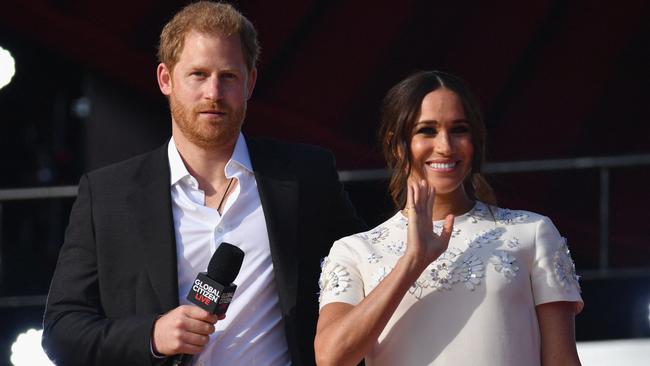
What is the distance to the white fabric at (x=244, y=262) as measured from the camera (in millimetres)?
2416

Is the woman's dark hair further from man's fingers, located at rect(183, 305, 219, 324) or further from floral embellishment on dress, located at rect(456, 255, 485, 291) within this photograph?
man's fingers, located at rect(183, 305, 219, 324)

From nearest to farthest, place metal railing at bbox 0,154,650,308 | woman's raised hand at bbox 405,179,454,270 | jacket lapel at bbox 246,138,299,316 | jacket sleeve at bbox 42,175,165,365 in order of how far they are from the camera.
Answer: woman's raised hand at bbox 405,179,454,270, jacket sleeve at bbox 42,175,165,365, jacket lapel at bbox 246,138,299,316, metal railing at bbox 0,154,650,308

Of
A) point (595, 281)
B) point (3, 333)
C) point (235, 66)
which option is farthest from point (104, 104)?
point (235, 66)

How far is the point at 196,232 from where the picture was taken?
249cm

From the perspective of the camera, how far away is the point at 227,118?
245 centimetres

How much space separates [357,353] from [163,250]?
0.59m

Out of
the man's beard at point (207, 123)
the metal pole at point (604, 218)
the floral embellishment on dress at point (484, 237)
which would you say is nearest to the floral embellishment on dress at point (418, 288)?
the floral embellishment on dress at point (484, 237)

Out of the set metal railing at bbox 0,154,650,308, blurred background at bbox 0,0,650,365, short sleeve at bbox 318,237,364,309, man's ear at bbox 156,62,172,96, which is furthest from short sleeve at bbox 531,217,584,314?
metal railing at bbox 0,154,650,308

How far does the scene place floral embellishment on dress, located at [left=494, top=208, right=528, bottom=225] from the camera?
2176 millimetres

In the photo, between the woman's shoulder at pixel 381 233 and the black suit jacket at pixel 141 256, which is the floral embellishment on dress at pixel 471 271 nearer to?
the woman's shoulder at pixel 381 233

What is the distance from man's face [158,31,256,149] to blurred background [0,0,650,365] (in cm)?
311

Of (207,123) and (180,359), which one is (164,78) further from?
(180,359)

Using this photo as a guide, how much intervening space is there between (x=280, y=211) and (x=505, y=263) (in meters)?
0.63

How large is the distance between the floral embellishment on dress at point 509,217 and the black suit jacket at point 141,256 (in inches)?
19.6
